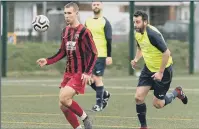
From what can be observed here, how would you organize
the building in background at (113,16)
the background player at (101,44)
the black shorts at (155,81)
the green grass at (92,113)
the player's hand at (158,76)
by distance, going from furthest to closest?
the building in background at (113,16)
the background player at (101,44)
the green grass at (92,113)
the black shorts at (155,81)
the player's hand at (158,76)

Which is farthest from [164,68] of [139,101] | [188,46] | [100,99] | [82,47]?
[188,46]

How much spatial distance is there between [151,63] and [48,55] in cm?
1259

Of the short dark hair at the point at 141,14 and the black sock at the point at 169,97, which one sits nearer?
the short dark hair at the point at 141,14

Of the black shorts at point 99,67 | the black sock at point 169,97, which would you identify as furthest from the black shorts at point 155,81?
the black shorts at point 99,67

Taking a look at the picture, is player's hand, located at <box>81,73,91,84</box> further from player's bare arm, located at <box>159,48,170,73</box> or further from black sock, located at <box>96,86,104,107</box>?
black sock, located at <box>96,86,104,107</box>

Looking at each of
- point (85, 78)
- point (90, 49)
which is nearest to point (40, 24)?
point (90, 49)

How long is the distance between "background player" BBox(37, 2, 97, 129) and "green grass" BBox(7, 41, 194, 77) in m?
12.7

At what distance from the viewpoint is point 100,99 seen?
39.1 ft

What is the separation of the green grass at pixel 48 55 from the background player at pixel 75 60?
41.8 feet

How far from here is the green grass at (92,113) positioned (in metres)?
9.77

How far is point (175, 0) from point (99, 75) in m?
10.9

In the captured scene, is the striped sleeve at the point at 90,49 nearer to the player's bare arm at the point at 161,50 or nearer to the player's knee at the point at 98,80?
the player's bare arm at the point at 161,50

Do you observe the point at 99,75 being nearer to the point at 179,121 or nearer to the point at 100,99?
the point at 100,99

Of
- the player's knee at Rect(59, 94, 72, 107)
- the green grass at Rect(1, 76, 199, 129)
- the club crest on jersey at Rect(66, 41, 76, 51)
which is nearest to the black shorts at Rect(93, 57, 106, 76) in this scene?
the green grass at Rect(1, 76, 199, 129)
